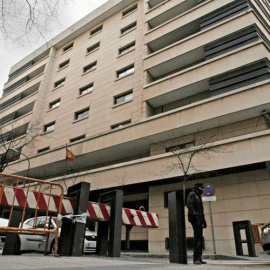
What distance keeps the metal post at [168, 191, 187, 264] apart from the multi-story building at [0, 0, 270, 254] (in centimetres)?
873

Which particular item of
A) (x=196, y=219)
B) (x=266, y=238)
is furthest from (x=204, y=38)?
(x=196, y=219)

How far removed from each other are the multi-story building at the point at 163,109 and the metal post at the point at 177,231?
8732 millimetres

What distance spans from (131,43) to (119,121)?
8741mm

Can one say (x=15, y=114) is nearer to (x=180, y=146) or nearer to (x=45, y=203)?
(x=180, y=146)

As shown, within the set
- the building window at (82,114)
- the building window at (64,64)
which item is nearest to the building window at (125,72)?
the building window at (82,114)

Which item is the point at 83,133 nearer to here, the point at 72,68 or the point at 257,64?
the point at 72,68

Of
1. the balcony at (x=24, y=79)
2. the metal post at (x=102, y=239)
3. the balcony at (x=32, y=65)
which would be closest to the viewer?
the metal post at (x=102, y=239)

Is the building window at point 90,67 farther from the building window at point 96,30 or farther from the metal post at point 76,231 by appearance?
the metal post at point 76,231

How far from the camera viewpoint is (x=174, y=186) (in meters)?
15.5

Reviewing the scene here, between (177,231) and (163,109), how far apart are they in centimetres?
1516

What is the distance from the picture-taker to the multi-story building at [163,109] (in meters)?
13.4

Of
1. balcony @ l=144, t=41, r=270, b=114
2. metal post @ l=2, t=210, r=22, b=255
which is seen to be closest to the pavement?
metal post @ l=2, t=210, r=22, b=255

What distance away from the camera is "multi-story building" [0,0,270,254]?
1344 cm

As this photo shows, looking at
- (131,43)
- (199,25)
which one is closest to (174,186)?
(199,25)
